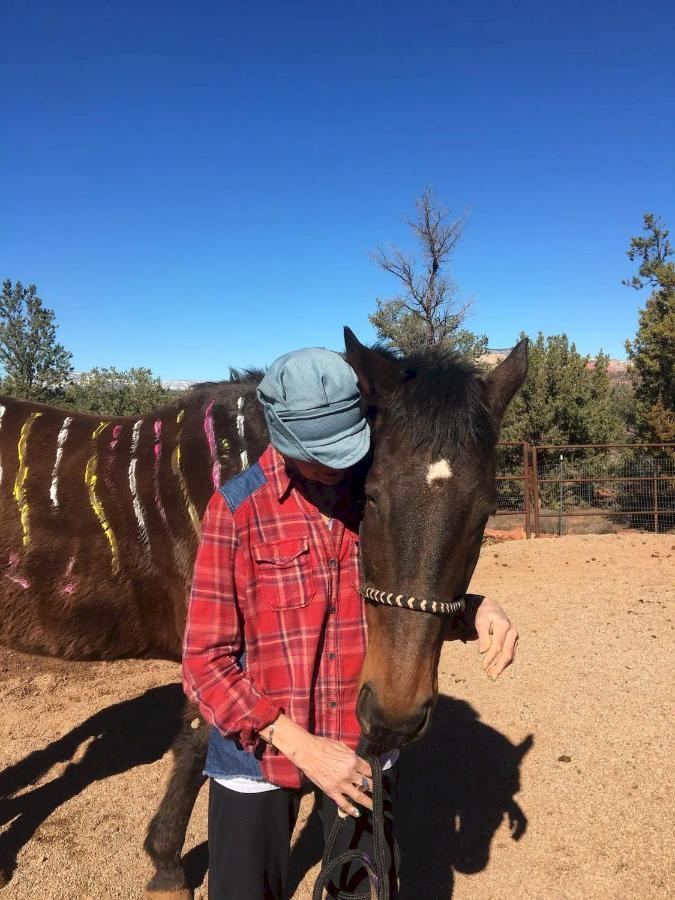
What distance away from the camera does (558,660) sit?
17.9 feet

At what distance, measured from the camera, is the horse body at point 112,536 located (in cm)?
261

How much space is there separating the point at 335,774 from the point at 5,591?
7.02ft

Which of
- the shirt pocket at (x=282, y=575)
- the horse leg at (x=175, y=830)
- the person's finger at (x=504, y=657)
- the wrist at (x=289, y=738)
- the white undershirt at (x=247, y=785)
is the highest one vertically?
the shirt pocket at (x=282, y=575)

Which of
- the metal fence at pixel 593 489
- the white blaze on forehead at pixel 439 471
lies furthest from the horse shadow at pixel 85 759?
the metal fence at pixel 593 489

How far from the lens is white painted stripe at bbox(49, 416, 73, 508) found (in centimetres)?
275

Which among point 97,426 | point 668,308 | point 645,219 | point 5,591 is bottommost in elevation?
point 5,591

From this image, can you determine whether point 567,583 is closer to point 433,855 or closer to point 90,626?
point 433,855

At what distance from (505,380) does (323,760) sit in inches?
49.6

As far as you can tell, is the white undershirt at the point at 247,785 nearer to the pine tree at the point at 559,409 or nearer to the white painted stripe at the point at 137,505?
the white painted stripe at the point at 137,505

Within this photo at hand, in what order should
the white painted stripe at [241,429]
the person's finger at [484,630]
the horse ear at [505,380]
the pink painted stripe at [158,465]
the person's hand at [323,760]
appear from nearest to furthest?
the person's hand at [323,760], the person's finger at [484,630], the horse ear at [505,380], the white painted stripe at [241,429], the pink painted stripe at [158,465]

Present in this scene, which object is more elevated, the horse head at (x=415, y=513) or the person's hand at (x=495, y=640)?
the horse head at (x=415, y=513)

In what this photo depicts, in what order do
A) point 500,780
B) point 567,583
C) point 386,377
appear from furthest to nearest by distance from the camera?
1. point 567,583
2. point 500,780
3. point 386,377

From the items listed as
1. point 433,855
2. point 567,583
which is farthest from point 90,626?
point 567,583

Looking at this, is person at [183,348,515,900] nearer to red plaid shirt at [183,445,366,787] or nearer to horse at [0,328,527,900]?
red plaid shirt at [183,445,366,787]
